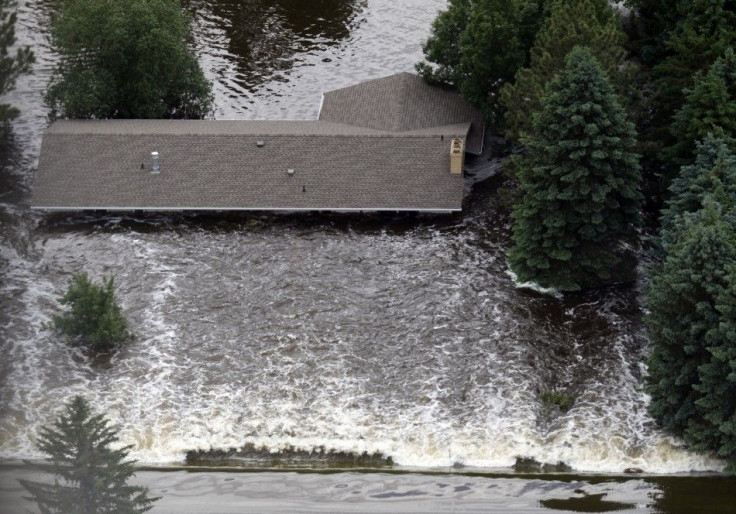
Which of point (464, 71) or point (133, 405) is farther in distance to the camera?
point (464, 71)

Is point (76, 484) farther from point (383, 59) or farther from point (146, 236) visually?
point (383, 59)

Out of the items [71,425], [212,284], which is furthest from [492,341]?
[71,425]

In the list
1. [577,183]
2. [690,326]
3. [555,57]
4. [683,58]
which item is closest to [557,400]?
[690,326]

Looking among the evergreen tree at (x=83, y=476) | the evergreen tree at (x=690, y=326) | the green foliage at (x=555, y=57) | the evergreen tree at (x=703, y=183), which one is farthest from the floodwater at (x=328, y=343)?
the evergreen tree at (x=83, y=476)

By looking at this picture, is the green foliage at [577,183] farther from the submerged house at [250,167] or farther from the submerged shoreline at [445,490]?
the submerged shoreline at [445,490]

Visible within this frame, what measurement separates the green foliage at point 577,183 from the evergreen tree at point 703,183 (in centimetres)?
186

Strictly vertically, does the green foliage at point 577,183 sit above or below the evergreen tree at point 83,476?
above

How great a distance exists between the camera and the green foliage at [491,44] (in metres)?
51.6

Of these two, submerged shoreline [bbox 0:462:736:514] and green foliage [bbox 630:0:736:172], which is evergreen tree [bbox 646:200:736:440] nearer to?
submerged shoreline [bbox 0:462:736:514]

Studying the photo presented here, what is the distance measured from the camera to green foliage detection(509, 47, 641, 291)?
43031 mm

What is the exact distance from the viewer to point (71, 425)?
2159cm

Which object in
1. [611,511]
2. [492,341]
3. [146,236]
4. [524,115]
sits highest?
[524,115]

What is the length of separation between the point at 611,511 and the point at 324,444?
10.2m

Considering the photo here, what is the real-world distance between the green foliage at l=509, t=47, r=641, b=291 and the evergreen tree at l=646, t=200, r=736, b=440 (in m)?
5.97
